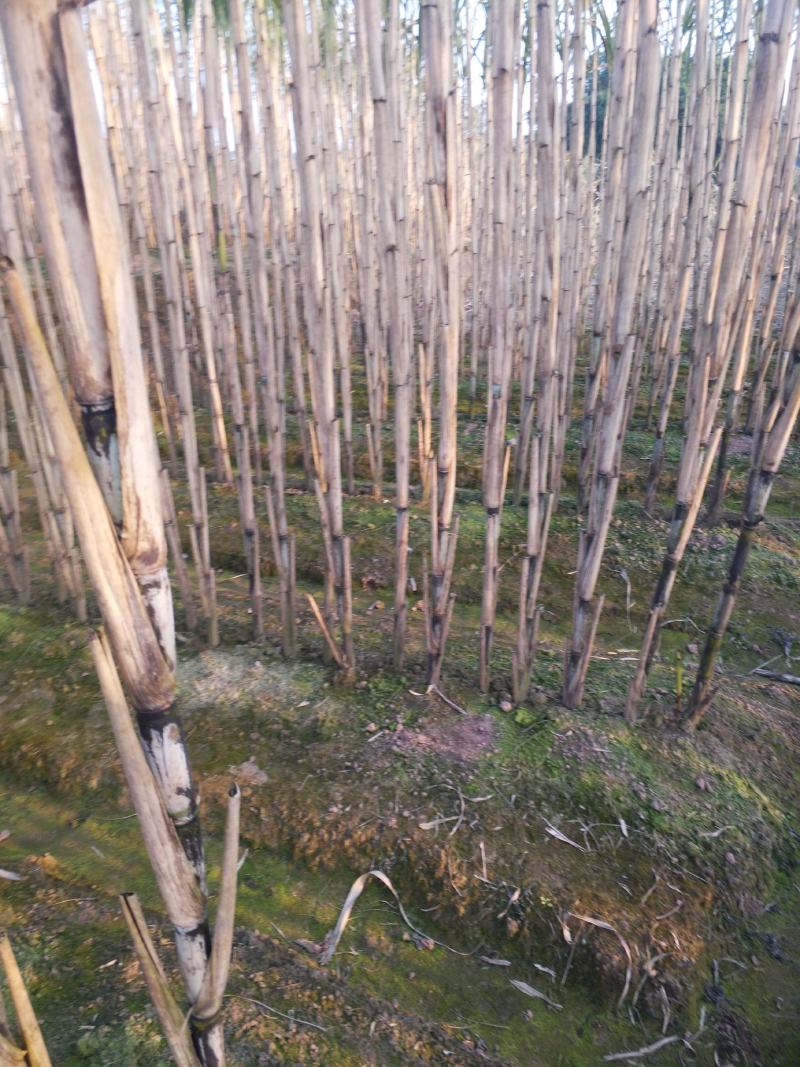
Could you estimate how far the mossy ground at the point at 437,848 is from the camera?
1.26 m

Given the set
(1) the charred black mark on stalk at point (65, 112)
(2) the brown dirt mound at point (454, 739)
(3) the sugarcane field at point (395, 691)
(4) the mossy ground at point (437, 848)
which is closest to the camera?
(1) the charred black mark on stalk at point (65, 112)

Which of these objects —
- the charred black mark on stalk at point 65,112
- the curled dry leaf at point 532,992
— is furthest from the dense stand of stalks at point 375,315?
the curled dry leaf at point 532,992

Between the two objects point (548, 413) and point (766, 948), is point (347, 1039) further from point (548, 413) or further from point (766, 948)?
point (548, 413)

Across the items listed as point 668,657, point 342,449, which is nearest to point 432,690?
point 668,657

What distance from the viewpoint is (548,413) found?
1860mm

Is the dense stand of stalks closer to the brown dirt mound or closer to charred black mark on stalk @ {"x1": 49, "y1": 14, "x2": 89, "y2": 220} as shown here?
charred black mark on stalk @ {"x1": 49, "y1": 14, "x2": 89, "y2": 220}

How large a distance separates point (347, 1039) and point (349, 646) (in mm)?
937

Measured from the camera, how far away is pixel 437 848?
1.54 m

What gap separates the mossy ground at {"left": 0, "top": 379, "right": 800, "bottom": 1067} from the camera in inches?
49.6

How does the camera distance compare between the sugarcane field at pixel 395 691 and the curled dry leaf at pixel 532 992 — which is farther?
the curled dry leaf at pixel 532 992

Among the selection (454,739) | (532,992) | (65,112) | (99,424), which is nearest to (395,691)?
(454,739)

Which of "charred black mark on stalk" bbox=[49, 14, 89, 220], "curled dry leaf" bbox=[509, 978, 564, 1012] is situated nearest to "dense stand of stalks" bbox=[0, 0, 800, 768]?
"charred black mark on stalk" bbox=[49, 14, 89, 220]

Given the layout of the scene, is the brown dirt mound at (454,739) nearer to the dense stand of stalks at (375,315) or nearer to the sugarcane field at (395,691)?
the sugarcane field at (395,691)

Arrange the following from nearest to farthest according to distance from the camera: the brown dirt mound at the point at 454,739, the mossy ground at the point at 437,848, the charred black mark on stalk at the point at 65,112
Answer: the charred black mark on stalk at the point at 65,112
the mossy ground at the point at 437,848
the brown dirt mound at the point at 454,739
